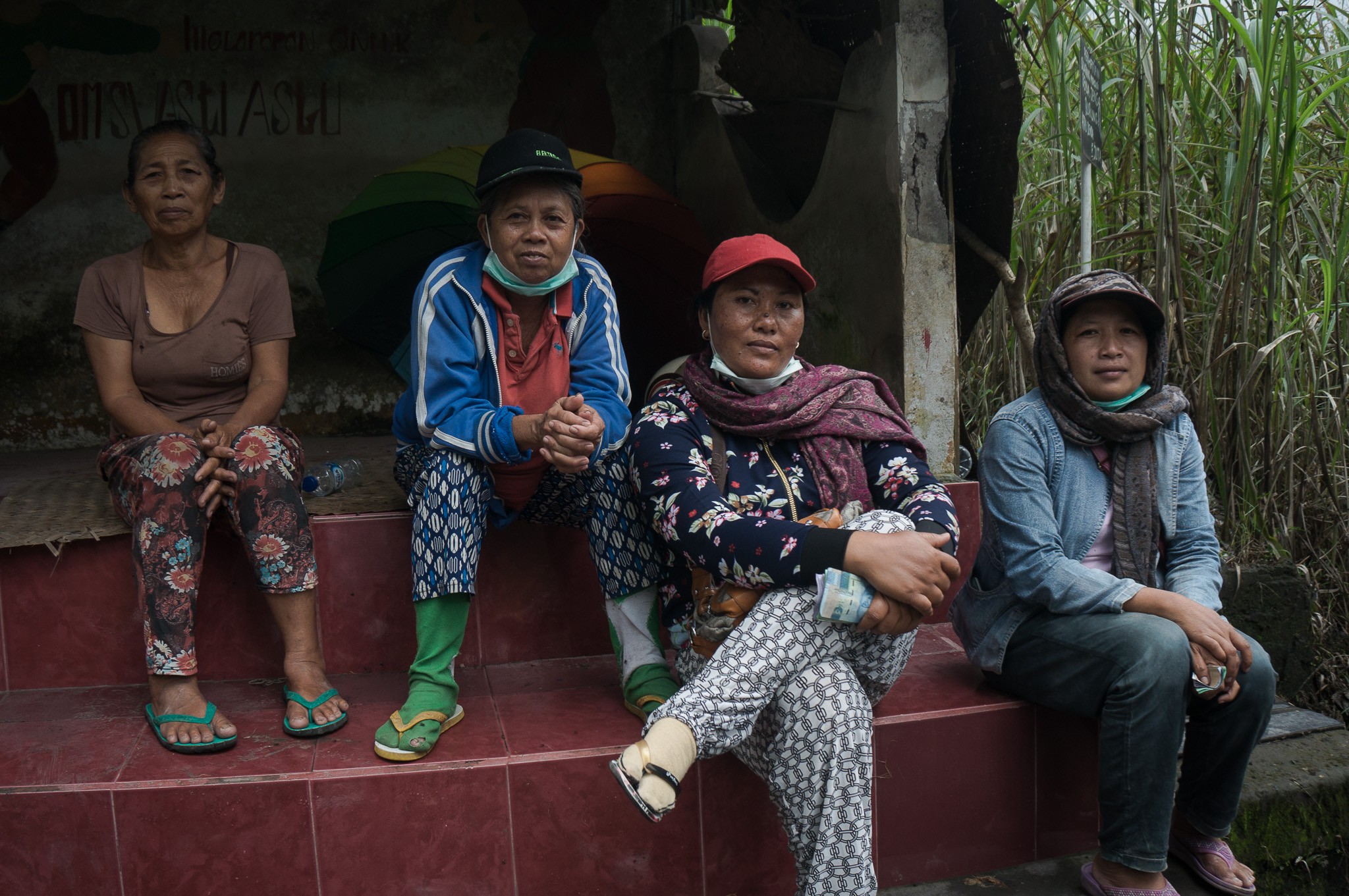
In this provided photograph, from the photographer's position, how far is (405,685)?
9.72 feet

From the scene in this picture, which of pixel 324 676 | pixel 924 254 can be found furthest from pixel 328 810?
pixel 924 254

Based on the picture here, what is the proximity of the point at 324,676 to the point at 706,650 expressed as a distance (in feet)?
3.47

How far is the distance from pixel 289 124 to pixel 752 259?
3431mm

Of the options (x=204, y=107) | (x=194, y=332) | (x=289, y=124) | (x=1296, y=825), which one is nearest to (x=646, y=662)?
(x=194, y=332)

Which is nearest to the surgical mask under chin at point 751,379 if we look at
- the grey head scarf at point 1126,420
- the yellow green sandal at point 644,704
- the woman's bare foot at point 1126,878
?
the grey head scarf at point 1126,420

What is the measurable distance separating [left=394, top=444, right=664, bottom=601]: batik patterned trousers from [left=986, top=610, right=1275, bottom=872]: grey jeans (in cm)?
101

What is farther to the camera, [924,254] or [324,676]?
[924,254]

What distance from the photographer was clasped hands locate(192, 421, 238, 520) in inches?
105

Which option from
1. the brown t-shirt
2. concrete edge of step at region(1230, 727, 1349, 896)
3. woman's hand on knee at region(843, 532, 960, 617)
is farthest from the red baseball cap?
concrete edge of step at region(1230, 727, 1349, 896)

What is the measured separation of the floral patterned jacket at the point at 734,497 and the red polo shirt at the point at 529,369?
31 cm

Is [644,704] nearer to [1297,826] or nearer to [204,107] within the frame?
[1297,826]

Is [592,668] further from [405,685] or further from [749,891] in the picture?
[749,891]

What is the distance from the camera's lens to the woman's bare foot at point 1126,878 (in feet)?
7.98

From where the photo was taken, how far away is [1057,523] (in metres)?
2.67
